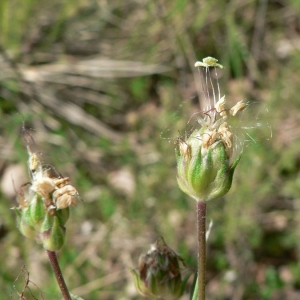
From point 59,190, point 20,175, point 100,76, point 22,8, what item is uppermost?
point 22,8

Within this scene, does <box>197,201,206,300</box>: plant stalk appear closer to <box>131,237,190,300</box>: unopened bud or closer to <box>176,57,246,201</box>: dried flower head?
<box>176,57,246,201</box>: dried flower head

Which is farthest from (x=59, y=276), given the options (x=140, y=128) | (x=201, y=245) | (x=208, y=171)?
(x=140, y=128)

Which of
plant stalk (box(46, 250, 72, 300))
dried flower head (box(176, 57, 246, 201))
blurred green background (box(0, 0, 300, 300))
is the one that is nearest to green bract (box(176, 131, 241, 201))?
dried flower head (box(176, 57, 246, 201))

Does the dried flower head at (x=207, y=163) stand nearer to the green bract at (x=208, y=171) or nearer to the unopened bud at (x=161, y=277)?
the green bract at (x=208, y=171)

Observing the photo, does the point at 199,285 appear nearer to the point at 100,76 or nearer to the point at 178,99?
the point at 178,99

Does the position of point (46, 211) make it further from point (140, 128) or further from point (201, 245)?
point (140, 128)

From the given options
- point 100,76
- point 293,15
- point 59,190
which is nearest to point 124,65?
point 100,76
